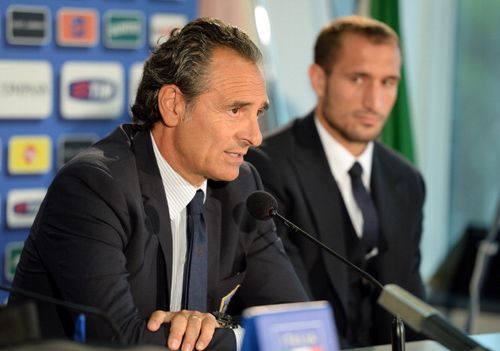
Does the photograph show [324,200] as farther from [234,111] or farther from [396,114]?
[396,114]

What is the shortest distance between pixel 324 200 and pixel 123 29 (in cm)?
121

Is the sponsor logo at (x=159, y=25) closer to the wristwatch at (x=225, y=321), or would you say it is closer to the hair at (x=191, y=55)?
the hair at (x=191, y=55)

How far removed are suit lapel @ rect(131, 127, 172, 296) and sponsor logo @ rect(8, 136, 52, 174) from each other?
1.47m

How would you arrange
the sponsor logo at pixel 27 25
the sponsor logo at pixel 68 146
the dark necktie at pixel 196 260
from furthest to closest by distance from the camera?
1. the sponsor logo at pixel 68 146
2. the sponsor logo at pixel 27 25
3. the dark necktie at pixel 196 260

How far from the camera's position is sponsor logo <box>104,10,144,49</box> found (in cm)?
415

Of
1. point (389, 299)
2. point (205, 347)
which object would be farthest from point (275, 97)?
point (389, 299)

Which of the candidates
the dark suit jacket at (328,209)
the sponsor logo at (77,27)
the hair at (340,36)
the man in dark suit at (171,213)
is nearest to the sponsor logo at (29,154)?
the sponsor logo at (77,27)

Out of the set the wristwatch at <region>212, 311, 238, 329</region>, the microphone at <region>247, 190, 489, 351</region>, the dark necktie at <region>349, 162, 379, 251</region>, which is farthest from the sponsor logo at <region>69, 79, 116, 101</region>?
the microphone at <region>247, 190, 489, 351</region>

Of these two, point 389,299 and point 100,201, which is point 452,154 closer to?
point 100,201

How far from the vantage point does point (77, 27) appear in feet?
13.3

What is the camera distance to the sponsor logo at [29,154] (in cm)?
397

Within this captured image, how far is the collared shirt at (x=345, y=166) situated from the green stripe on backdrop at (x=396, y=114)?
5.49 ft

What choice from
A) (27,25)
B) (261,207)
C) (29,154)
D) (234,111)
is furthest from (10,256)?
(261,207)

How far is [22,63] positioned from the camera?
13.0 feet
